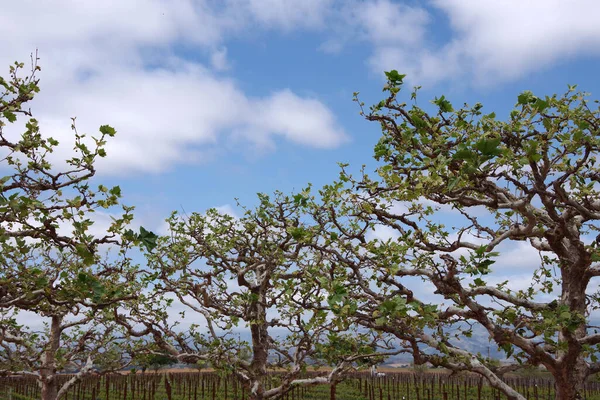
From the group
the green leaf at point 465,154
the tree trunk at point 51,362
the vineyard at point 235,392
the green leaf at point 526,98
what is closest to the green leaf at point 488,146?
the green leaf at point 465,154

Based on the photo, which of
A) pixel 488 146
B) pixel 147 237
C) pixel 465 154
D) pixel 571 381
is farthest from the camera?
pixel 571 381

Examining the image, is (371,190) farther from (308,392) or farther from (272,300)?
(308,392)

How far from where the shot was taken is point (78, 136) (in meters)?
6.10

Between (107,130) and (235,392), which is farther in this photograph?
(235,392)

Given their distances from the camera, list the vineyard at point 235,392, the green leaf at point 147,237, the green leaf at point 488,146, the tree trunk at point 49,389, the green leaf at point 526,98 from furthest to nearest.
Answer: the vineyard at point 235,392, the tree trunk at point 49,389, the green leaf at point 526,98, the green leaf at point 488,146, the green leaf at point 147,237

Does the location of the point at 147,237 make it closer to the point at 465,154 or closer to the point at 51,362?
the point at 465,154

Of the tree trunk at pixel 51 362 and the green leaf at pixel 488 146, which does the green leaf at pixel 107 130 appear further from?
the tree trunk at pixel 51 362

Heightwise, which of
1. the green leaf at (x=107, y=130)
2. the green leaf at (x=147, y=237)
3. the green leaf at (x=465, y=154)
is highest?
the green leaf at (x=107, y=130)

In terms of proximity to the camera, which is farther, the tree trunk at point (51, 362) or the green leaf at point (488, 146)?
the tree trunk at point (51, 362)

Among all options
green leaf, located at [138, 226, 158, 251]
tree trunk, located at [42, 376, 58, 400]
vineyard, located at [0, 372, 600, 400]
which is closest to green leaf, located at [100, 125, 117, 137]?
green leaf, located at [138, 226, 158, 251]

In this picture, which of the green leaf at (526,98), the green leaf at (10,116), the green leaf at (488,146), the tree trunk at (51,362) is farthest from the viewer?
the tree trunk at (51,362)

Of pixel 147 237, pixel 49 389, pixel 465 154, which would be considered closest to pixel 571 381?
pixel 465 154

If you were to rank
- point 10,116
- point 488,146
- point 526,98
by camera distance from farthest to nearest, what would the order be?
point 526,98
point 10,116
point 488,146

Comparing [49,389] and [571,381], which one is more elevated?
[571,381]
